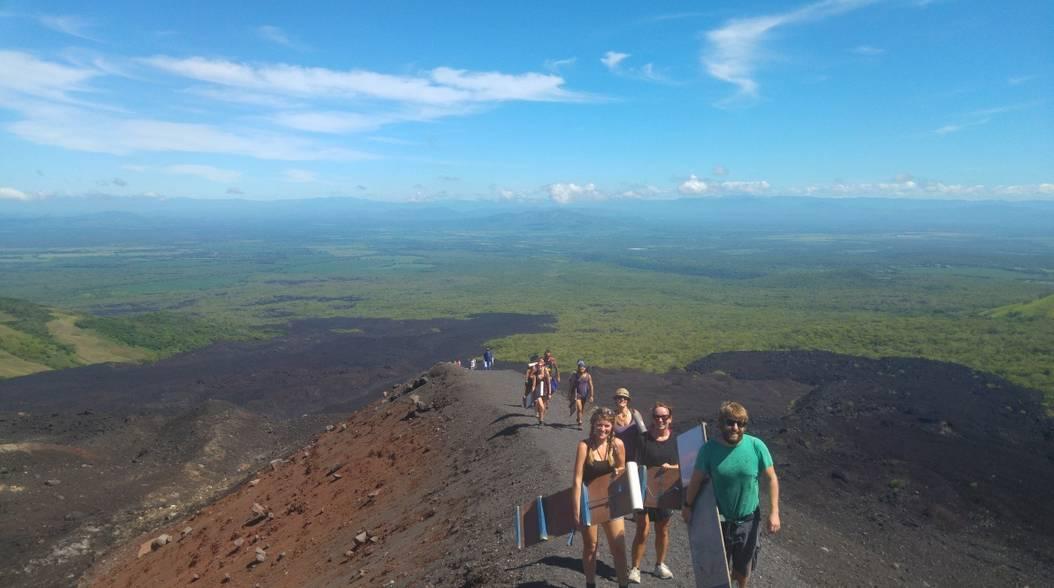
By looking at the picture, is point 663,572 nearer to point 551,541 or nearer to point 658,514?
point 658,514

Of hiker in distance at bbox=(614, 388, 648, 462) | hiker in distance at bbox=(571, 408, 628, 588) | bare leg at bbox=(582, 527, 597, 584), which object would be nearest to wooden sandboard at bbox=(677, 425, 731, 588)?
hiker in distance at bbox=(571, 408, 628, 588)

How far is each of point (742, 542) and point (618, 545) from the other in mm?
1149

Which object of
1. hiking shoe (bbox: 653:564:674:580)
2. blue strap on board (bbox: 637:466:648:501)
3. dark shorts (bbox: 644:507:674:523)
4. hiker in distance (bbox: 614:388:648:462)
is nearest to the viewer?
blue strap on board (bbox: 637:466:648:501)

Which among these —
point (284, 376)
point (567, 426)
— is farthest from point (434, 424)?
point (284, 376)

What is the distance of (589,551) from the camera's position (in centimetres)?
570

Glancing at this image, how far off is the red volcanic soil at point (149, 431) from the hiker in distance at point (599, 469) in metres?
14.1

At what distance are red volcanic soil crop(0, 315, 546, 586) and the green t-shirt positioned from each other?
1544 cm

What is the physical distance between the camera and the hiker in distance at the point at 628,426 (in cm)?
680

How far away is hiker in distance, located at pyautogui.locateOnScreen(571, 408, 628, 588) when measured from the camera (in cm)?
555

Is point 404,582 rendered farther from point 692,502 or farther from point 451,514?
point 692,502

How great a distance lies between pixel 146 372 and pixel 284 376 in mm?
10819

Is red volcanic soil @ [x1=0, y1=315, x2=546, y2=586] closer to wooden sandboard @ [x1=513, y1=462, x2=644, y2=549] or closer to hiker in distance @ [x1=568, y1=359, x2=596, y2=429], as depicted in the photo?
hiker in distance @ [x1=568, y1=359, x2=596, y2=429]

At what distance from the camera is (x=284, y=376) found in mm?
42094

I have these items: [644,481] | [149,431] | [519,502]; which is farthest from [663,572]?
[149,431]
